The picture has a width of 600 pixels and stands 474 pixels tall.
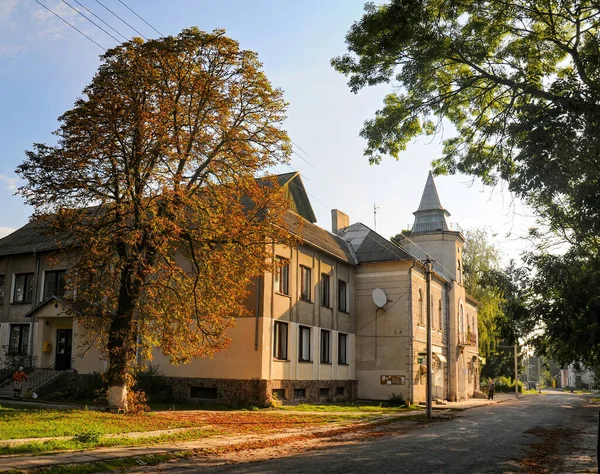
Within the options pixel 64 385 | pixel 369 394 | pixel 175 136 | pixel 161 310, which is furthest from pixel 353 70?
pixel 369 394

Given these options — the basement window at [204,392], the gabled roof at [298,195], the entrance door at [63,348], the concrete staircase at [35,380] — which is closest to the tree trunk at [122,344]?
the basement window at [204,392]

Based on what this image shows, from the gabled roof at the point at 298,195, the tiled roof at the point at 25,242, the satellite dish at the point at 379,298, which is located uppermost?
the gabled roof at the point at 298,195

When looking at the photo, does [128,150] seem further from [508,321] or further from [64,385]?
[64,385]

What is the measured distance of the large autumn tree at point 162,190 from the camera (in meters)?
17.2

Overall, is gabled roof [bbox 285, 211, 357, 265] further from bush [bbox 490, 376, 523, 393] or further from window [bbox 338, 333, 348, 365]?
bush [bbox 490, 376, 523, 393]

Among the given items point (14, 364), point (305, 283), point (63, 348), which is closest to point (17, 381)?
point (14, 364)

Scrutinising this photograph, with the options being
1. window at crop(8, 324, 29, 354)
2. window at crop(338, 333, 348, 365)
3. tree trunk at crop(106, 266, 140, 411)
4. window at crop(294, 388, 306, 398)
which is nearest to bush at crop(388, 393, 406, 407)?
window at crop(338, 333, 348, 365)

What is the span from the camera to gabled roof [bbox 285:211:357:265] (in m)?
29.5

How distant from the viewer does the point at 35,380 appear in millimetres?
28469

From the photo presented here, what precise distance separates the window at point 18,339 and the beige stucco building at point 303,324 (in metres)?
0.05

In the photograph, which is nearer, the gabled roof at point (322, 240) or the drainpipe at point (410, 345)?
the gabled roof at point (322, 240)

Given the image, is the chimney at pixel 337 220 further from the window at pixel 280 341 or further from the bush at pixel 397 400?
the window at pixel 280 341

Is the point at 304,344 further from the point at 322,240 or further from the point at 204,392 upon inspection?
the point at 322,240

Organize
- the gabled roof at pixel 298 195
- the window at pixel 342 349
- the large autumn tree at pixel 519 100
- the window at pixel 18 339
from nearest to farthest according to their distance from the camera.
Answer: the large autumn tree at pixel 519 100, the window at pixel 18 339, the gabled roof at pixel 298 195, the window at pixel 342 349
